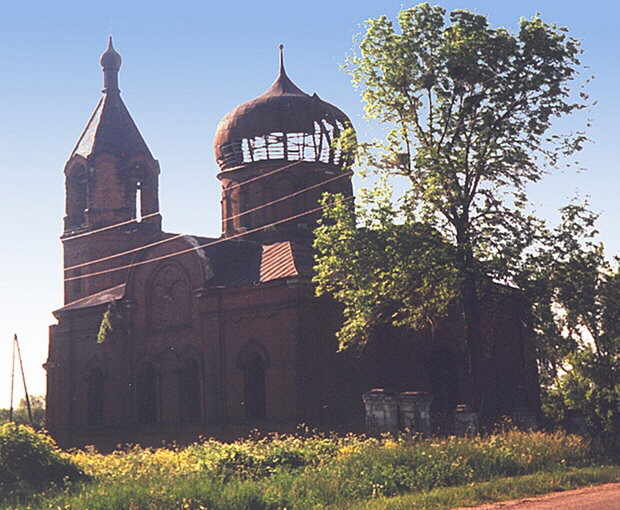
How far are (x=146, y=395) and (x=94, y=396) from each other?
2661 millimetres

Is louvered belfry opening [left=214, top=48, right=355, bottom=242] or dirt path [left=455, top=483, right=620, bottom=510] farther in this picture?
louvered belfry opening [left=214, top=48, right=355, bottom=242]

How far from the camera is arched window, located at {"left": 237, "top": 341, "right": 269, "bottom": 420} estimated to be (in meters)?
27.4

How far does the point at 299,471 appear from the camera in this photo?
15336mm

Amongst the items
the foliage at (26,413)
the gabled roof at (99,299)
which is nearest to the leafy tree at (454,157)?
the gabled roof at (99,299)

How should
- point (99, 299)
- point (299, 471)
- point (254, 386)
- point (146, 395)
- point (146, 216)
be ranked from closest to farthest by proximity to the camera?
point (299, 471)
point (254, 386)
point (146, 395)
point (99, 299)
point (146, 216)

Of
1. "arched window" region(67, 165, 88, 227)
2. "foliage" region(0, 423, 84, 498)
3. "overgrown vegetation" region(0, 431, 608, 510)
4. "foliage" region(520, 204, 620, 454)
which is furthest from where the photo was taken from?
"arched window" region(67, 165, 88, 227)

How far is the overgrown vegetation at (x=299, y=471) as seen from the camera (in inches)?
494

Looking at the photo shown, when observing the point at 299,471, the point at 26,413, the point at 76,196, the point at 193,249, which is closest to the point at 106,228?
the point at 76,196

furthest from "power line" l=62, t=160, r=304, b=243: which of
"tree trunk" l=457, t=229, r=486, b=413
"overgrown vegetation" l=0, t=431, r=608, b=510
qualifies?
"overgrown vegetation" l=0, t=431, r=608, b=510

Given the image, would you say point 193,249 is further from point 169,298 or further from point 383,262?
point 383,262

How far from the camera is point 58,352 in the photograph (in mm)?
33844

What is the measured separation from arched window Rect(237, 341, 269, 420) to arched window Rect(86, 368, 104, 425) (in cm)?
743

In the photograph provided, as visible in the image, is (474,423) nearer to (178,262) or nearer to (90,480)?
(90,480)

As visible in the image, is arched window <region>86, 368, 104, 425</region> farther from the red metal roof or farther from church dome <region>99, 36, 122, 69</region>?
church dome <region>99, 36, 122, 69</region>
